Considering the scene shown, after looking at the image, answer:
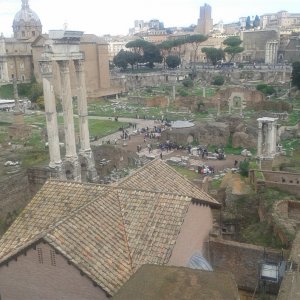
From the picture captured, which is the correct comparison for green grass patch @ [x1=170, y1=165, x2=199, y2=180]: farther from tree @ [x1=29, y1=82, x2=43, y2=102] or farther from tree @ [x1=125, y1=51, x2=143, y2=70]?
tree @ [x1=125, y1=51, x2=143, y2=70]

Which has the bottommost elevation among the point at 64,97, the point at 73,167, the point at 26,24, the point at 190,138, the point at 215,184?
the point at 190,138

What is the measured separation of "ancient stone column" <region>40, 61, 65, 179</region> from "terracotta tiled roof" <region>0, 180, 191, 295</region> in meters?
7.54

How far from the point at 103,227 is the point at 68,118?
390 inches

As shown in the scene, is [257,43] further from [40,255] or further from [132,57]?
[40,255]

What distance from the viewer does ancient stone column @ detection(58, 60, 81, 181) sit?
1652 cm

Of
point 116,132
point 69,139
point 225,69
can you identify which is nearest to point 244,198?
point 69,139

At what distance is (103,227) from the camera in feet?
24.9

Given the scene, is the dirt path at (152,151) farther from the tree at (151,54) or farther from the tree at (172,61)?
the tree at (151,54)

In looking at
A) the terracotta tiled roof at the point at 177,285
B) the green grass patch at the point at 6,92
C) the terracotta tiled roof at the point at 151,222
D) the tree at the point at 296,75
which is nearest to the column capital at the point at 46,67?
the terracotta tiled roof at the point at 151,222

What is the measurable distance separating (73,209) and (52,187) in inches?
43.1

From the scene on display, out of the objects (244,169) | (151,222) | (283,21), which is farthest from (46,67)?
(283,21)

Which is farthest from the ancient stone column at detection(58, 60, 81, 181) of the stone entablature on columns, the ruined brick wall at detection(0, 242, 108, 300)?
the ruined brick wall at detection(0, 242, 108, 300)

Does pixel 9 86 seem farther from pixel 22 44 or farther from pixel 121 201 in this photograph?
pixel 121 201

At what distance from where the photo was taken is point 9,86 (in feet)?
185
